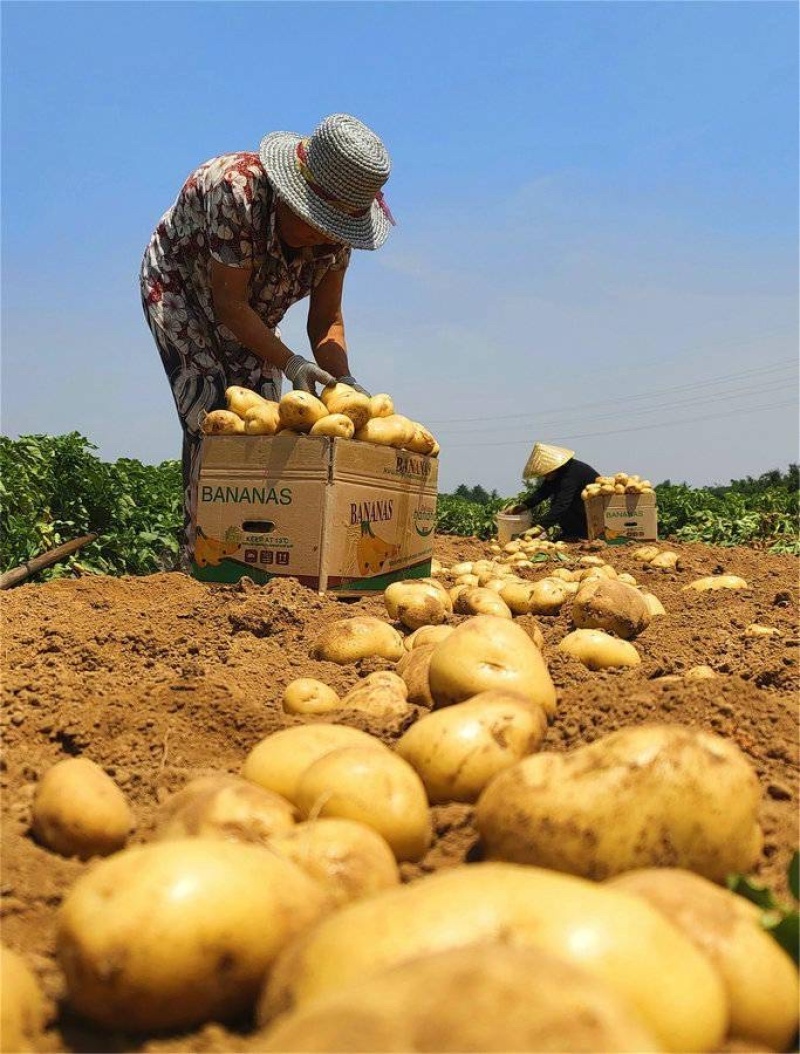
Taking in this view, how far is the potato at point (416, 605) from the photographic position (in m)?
4.51

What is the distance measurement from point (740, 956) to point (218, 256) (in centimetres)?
516

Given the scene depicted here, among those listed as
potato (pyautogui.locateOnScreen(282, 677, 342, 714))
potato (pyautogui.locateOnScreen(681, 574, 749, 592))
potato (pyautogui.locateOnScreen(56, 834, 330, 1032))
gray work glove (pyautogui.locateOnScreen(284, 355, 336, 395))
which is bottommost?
potato (pyautogui.locateOnScreen(56, 834, 330, 1032))

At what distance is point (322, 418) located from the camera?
560 cm

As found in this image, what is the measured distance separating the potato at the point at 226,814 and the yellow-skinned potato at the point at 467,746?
1.27 feet

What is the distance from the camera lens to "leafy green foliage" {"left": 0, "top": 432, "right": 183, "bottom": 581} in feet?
27.2

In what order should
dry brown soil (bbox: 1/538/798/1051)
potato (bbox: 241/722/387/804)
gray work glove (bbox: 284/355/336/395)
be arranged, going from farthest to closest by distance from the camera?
1. gray work glove (bbox: 284/355/336/395)
2. potato (bbox: 241/722/387/804)
3. dry brown soil (bbox: 1/538/798/1051)

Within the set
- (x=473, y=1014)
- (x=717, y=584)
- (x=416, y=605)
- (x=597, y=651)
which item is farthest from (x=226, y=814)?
(x=717, y=584)

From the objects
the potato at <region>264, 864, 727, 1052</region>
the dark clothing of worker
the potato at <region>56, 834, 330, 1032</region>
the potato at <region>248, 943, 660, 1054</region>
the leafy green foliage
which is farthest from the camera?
the dark clothing of worker

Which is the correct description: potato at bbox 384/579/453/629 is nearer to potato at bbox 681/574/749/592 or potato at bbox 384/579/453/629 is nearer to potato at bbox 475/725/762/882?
potato at bbox 681/574/749/592

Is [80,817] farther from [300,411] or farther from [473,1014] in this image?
[300,411]

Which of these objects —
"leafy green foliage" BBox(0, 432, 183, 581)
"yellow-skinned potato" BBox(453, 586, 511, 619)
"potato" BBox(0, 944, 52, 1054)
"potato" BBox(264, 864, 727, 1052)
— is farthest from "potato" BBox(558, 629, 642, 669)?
"leafy green foliage" BBox(0, 432, 183, 581)

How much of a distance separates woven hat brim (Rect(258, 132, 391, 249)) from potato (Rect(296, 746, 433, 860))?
4299mm

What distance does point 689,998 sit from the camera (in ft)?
4.02

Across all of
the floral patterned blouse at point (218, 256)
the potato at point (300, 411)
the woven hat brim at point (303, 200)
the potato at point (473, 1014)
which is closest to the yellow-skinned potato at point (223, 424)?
the potato at point (300, 411)
